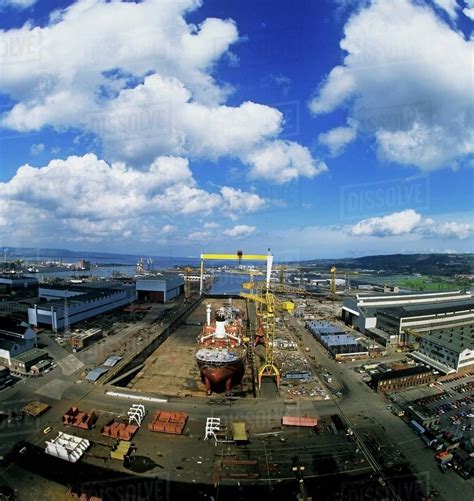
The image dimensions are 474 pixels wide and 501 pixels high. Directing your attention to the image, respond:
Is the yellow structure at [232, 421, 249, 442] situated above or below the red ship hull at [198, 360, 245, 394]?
below

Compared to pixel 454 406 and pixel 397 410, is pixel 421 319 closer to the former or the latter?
pixel 454 406

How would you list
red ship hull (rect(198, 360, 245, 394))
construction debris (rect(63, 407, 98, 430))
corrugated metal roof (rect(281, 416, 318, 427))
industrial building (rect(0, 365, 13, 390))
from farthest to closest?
1. industrial building (rect(0, 365, 13, 390))
2. red ship hull (rect(198, 360, 245, 394))
3. corrugated metal roof (rect(281, 416, 318, 427))
4. construction debris (rect(63, 407, 98, 430))

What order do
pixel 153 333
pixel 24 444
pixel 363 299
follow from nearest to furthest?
1. pixel 24 444
2. pixel 153 333
3. pixel 363 299

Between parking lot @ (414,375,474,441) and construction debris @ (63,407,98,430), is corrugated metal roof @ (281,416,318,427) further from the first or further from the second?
construction debris @ (63,407,98,430)

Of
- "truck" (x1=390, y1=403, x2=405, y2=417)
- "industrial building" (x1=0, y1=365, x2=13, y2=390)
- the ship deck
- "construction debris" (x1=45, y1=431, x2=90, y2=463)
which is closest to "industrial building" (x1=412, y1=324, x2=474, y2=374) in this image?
"truck" (x1=390, y1=403, x2=405, y2=417)

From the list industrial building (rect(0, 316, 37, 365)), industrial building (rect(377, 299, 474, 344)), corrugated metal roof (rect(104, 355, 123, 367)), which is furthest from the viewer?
industrial building (rect(377, 299, 474, 344))

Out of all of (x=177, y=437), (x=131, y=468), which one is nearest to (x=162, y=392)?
(x=177, y=437)

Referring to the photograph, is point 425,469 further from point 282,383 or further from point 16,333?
point 16,333
